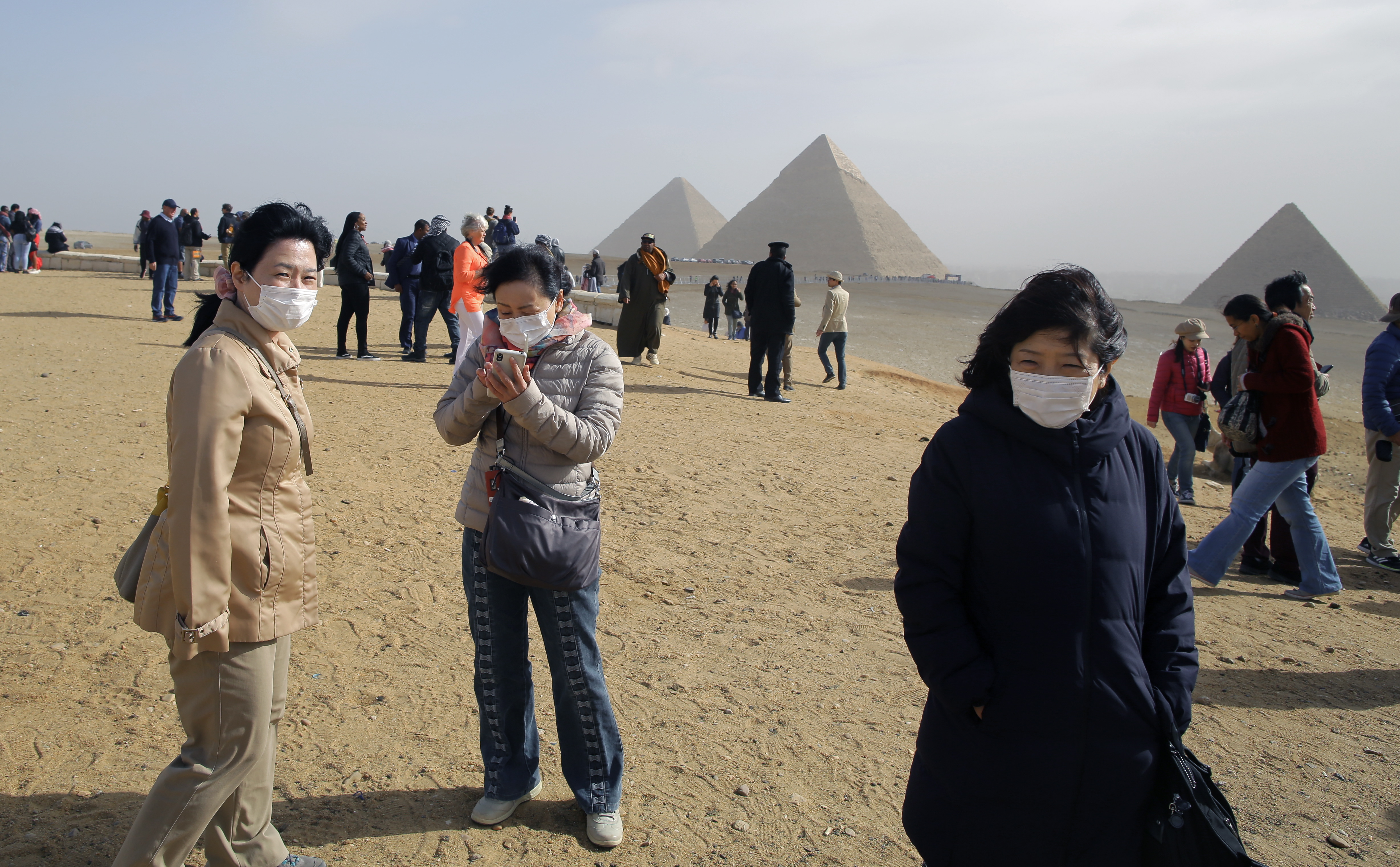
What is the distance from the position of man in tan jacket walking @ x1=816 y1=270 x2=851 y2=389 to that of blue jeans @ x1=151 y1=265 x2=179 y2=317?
9051 millimetres

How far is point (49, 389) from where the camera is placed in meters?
7.48

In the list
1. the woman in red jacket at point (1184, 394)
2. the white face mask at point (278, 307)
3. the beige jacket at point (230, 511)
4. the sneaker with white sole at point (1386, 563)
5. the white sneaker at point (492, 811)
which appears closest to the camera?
the beige jacket at point (230, 511)

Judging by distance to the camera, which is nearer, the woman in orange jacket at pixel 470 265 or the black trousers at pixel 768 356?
the woman in orange jacket at pixel 470 265

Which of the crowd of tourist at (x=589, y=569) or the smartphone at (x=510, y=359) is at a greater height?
the smartphone at (x=510, y=359)

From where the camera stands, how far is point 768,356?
410 inches

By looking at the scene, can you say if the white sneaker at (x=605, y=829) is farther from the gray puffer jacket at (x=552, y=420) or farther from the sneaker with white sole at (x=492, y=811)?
the gray puffer jacket at (x=552, y=420)

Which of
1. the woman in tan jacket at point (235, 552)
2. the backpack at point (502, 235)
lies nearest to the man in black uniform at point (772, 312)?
the backpack at point (502, 235)

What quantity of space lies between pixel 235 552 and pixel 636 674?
78.4 inches

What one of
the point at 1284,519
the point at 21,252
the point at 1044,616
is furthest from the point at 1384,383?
the point at 21,252

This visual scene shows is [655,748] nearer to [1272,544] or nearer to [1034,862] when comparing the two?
[1034,862]

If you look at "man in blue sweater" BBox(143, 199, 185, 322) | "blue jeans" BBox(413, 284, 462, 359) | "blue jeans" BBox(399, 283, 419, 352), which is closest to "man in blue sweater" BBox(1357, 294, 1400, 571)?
"blue jeans" BBox(413, 284, 462, 359)

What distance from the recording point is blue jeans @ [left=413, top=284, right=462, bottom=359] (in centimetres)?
998

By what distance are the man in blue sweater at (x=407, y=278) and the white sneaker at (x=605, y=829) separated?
27.3ft

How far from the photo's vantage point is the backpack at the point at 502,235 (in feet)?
51.7
